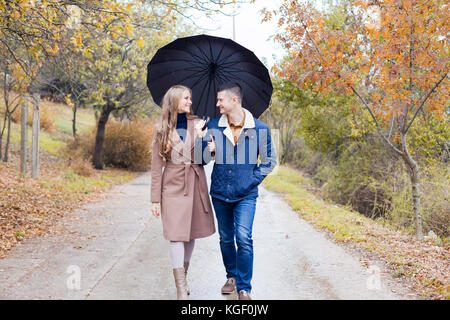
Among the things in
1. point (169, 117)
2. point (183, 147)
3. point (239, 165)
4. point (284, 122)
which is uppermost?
point (284, 122)

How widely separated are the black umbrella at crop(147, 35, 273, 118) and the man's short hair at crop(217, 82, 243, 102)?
0.30 m

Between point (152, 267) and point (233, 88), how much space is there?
2.64m

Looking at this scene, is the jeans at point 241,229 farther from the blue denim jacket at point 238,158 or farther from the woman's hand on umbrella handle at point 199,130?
the woman's hand on umbrella handle at point 199,130

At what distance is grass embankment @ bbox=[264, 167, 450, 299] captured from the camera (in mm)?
5345

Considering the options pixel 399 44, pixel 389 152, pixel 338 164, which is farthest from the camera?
pixel 338 164

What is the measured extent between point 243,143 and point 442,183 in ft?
22.9

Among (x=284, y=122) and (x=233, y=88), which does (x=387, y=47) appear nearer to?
(x=233, y=88)

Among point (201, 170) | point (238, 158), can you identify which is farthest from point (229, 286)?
point (238, 158)

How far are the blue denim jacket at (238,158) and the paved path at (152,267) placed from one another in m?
1.12

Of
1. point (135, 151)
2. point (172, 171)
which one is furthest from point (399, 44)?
point (135, 151)

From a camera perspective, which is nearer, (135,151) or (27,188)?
(27,188)

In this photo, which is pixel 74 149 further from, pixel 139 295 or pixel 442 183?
pixel 139 295

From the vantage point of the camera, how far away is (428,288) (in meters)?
5.20

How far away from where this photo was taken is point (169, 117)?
4641 millimetres
